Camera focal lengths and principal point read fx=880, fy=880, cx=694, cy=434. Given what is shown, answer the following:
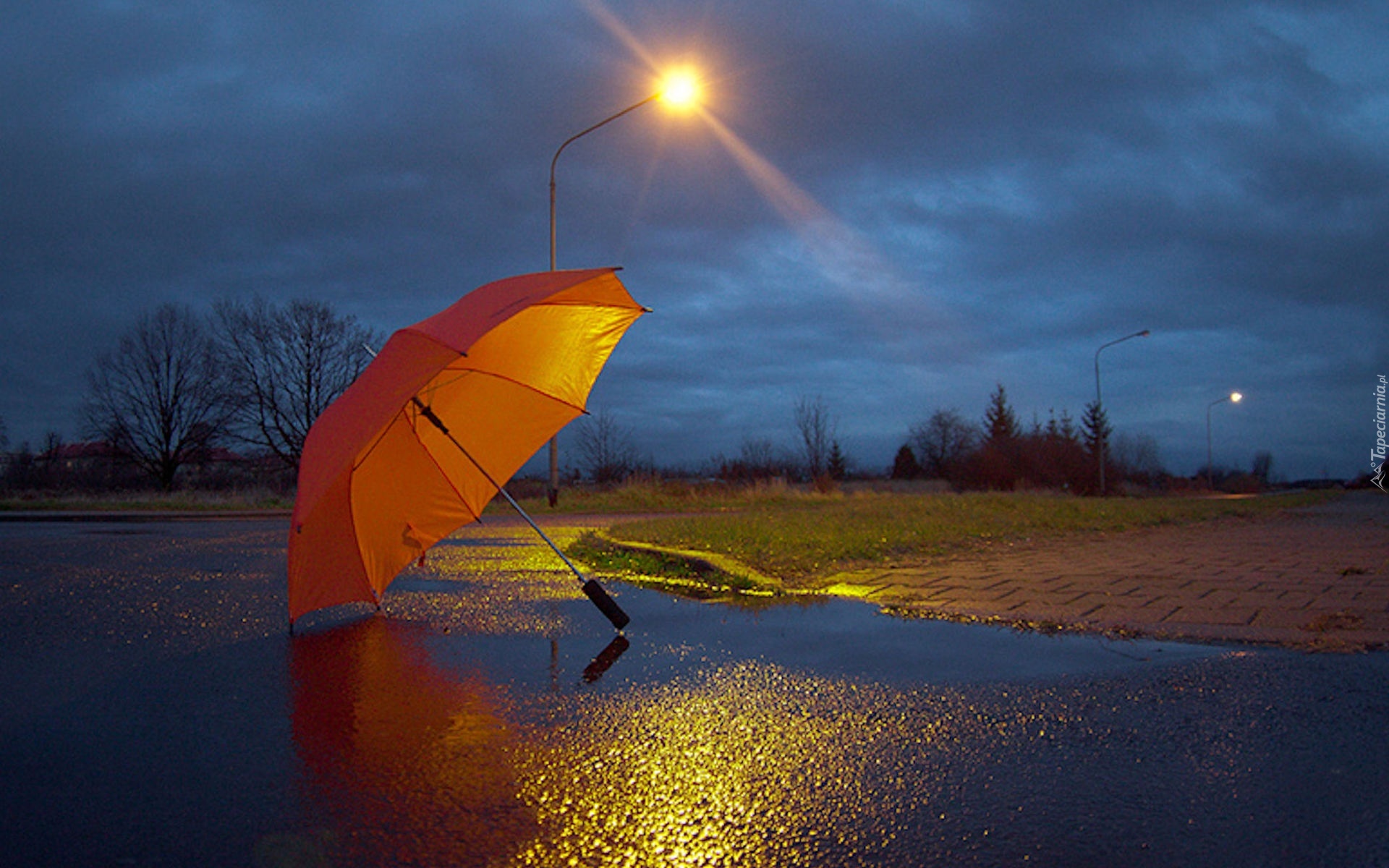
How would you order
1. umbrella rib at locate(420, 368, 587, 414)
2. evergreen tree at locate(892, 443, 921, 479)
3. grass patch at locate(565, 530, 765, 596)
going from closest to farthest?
1. umbrella rib at locate(420, 368, 587, 414)
2. grass patch at locate(565, 530, 765, 596)
3. evergreen tree at locate(892, 443, 921, 479)

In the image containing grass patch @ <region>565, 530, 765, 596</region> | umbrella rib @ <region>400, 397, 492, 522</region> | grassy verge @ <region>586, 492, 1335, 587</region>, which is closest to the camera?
umbrella rib @ <region>400, 397, 492, 522</region>

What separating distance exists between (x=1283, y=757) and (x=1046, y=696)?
1.01m

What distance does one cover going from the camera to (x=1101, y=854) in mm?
2531

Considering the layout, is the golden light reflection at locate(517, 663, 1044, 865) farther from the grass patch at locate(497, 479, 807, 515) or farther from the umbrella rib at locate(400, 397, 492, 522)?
the grass patch at locate(497, 479, 807, 515)

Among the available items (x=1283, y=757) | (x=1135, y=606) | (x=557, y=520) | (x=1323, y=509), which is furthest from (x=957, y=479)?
(x=1283, y=757)

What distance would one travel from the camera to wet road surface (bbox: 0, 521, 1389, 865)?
8.76ft

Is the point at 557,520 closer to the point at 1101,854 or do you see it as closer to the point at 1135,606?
the point at 1135,606

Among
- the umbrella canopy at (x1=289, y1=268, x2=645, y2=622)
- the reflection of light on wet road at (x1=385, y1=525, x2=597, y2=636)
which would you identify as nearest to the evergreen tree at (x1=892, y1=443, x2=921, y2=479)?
the reflection of light on wet road at (x1=385, y1=525, x2=597, y2=636)

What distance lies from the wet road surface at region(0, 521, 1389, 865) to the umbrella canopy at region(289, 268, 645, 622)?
588mm

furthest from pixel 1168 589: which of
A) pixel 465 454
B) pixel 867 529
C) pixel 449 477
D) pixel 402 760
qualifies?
pixel 402 760

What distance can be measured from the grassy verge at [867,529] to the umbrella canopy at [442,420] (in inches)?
112

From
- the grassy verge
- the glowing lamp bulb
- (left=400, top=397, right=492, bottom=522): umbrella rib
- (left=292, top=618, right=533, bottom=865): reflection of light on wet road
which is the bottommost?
(left=292, top=618, right=533, bottom=865): reflection of light on wet road

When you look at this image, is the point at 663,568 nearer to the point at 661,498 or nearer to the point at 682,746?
the point at 682,746

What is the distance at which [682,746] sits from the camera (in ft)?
11.7
